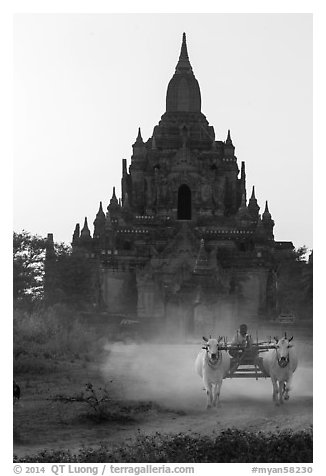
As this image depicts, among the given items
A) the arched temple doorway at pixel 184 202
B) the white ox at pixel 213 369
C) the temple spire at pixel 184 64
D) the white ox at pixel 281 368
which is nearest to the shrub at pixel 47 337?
the white ox at pixel 213 369

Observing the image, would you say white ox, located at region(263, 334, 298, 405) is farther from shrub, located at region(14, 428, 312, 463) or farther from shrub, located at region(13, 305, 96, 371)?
shrub, located at region(13, 305, 96, 371)

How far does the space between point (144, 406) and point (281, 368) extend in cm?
310

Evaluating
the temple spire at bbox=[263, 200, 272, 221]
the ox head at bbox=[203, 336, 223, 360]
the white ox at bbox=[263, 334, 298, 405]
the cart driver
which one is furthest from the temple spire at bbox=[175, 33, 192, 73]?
the ox head at bbox=[203, 336, 223, 360]

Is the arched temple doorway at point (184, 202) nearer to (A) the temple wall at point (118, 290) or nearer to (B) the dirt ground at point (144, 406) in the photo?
(A) the temple wall at point (118, 290)

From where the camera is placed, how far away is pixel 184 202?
52062 mm

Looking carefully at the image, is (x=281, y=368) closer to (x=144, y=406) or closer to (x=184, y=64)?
(x=144, y=406)

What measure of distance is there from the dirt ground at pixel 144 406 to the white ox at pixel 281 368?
0.29m

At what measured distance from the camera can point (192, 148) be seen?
2085 inches

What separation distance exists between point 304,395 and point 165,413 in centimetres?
323

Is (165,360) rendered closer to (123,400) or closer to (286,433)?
(123,400)

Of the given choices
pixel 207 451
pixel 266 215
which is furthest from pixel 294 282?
pixel 207 451

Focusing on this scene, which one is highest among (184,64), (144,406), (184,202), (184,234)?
(184,64)

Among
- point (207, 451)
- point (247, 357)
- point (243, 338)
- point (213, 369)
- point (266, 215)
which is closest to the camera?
point (207, 451)

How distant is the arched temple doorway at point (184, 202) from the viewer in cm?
5178
